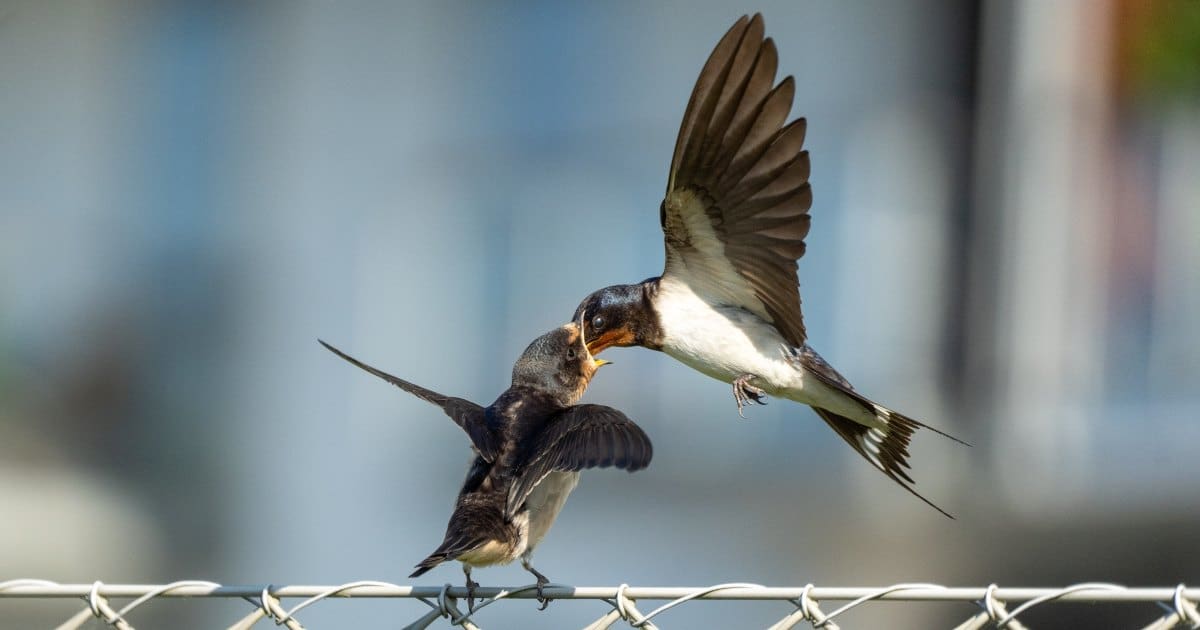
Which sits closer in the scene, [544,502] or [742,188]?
[544,502]

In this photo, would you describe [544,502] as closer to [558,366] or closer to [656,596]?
[558,366]

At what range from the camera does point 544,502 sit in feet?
6.84

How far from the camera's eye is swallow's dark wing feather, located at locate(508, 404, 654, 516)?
5.87ft

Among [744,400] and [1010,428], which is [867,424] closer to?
[744,400]

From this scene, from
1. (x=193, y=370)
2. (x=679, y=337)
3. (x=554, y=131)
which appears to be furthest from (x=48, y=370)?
(x=679, y=337)

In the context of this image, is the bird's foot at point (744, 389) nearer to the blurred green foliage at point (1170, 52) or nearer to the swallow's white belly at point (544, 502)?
the swallow's white belly at point (544, 502)

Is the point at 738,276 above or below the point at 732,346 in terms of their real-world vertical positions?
above

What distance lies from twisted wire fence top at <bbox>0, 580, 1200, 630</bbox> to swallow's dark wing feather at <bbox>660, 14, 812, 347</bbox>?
35.1 inches

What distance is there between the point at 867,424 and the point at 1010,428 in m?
2.99

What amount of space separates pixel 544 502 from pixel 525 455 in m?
0.09

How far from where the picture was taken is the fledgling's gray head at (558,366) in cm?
229

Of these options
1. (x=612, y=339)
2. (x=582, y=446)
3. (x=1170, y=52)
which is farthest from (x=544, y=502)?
(x=1170, y=52)

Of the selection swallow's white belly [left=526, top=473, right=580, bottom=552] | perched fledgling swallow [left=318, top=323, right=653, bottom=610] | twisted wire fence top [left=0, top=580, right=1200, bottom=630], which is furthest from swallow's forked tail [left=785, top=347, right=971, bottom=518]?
twisted wire fence top [left=0, top=580, right=1200, bottom=630]

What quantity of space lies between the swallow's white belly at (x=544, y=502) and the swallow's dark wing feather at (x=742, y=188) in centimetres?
52
